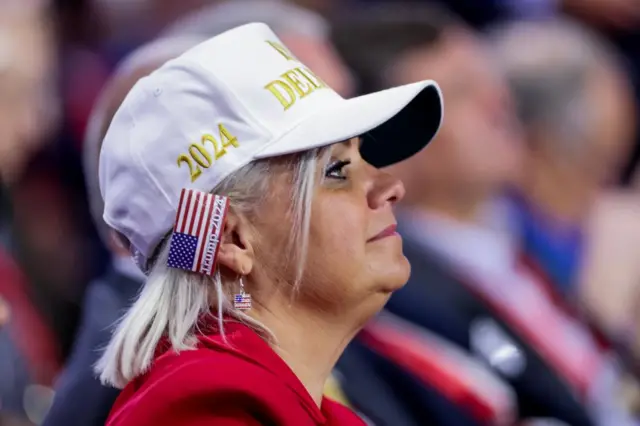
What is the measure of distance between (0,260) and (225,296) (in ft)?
2.60

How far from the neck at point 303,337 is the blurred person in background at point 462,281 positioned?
516 mm

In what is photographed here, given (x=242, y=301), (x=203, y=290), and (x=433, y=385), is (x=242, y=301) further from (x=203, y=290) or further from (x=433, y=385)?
(x=433, y=385)

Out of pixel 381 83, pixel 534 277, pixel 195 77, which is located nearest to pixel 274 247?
pixel 195 77

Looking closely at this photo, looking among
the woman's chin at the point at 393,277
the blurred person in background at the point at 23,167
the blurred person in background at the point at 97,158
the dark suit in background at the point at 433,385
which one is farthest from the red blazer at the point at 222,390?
the blurred person in background at the point at 23,167

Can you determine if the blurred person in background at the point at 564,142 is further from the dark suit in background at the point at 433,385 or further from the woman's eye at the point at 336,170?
the woman's eye at the point at 336,170

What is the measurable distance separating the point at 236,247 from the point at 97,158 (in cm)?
43

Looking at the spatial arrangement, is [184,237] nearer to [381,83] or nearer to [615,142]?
[381,83]

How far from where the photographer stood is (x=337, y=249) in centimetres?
100

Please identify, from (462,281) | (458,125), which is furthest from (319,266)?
(458,125)

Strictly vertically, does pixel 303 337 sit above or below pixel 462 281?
above

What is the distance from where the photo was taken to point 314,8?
2438 millimetres

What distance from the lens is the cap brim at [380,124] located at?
3.26ft

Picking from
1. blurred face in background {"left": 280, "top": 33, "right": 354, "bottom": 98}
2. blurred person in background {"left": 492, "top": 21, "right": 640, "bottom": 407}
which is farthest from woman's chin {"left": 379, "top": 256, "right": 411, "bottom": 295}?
blurred person in background {"left": 492, "top": 21, "right": 640, "bottom": 407}

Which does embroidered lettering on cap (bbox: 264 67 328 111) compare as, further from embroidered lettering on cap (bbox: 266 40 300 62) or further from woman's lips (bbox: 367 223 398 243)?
woman's lips (bbox: 367 223 398 243)
